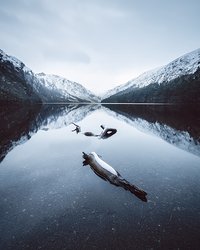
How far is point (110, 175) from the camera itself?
1435cm

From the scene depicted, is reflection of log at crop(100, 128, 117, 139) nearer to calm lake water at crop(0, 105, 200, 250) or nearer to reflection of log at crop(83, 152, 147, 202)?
calm lake water at crop(0, 105, 200, 250)

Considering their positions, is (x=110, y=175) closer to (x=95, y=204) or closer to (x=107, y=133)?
(x=95, y=204)

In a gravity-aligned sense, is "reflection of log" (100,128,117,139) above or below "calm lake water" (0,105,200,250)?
below

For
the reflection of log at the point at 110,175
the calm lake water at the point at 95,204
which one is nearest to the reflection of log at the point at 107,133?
the calm lake water at the point at 95,204

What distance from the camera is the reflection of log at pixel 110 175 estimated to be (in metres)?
12.2

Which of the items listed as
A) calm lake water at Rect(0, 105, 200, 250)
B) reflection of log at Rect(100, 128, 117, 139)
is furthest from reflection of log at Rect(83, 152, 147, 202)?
reflection of log at Rect(100, 128, 117, 139)

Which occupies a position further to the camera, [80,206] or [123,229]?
[80,206]

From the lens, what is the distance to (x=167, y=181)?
14312 millimetres

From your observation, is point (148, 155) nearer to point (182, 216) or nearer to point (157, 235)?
point (182, 216)

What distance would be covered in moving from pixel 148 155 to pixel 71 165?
8.06 metres

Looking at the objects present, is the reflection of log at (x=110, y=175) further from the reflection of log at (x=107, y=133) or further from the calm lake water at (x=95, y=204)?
the reflection of log at (x=107, y=133)

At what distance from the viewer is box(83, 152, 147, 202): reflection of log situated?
12167 mm

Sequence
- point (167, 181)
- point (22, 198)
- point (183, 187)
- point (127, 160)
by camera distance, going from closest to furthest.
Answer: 1. point (22, 198)
2. point (183, 187)
3. point (167, 181)
4. point (127, 160)

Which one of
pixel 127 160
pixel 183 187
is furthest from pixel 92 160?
pixel 183 187
